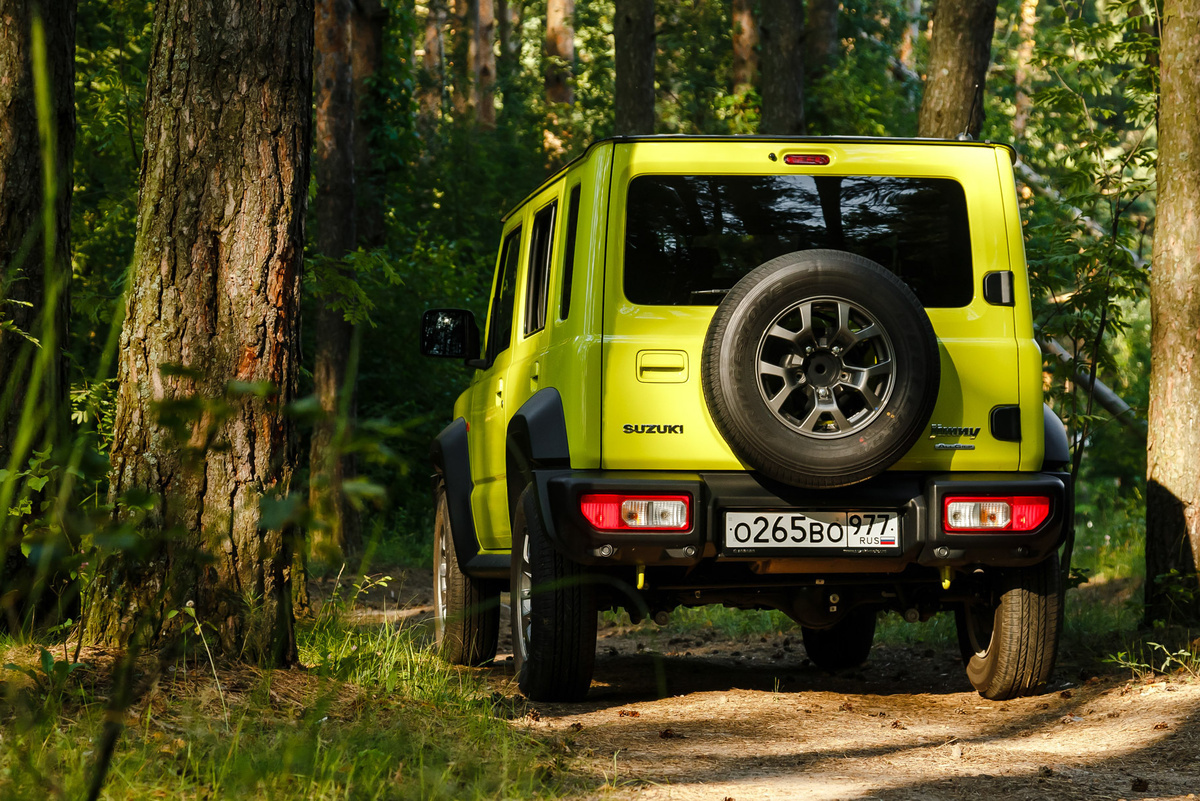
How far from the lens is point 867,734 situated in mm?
5254

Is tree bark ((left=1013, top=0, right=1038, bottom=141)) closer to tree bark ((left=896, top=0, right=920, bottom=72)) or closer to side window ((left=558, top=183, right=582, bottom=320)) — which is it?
tree bark ((left=896, top=0, right=920, bottom=72))

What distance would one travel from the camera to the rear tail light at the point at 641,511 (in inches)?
198

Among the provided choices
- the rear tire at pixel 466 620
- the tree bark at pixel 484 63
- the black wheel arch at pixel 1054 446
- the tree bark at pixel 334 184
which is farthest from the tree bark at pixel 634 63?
the tree bark at pixel 484 63

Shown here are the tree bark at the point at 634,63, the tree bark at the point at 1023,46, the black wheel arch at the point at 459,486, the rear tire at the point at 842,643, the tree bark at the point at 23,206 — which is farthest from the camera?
the tree bark at the point at 1023,46

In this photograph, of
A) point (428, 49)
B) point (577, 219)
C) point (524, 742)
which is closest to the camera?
point (524, 742)

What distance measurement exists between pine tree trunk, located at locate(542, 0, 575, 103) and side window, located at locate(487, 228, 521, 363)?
20.3 m

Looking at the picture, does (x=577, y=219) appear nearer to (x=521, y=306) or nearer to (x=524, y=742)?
(x=521, y=306)

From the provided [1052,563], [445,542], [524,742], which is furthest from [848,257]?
[445,542]

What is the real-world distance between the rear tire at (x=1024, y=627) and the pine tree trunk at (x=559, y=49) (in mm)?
22478

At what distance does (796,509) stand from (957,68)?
5.92 metres

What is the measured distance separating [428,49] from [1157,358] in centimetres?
2879

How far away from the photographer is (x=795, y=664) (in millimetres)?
8086

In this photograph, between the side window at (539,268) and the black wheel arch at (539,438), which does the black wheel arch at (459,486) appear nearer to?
the side window at (539,268)

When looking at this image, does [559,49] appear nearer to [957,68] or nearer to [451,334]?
[957,68]
